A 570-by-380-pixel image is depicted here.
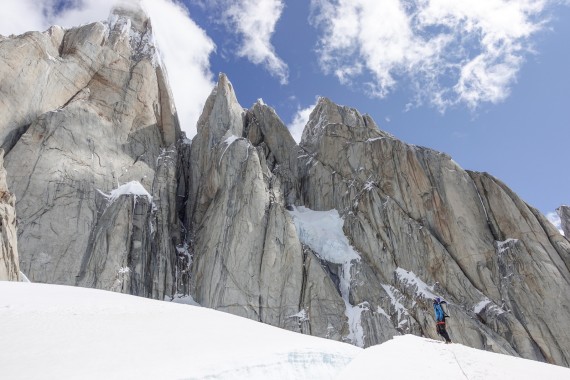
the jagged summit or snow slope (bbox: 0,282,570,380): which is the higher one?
the jagged summit

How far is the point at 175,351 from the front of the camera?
9.83 meters

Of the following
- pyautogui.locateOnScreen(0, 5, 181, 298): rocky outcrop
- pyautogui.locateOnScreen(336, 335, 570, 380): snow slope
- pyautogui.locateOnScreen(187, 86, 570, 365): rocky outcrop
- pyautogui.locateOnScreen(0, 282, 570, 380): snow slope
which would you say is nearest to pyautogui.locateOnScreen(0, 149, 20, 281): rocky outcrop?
pyautogui.locateOnScreen(0, 282, 570, 380): snow slope

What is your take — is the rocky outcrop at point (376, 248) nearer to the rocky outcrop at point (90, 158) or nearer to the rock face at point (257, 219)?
the rock face at point (257, 219)

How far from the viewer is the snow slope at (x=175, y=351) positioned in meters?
8.47

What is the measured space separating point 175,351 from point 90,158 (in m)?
39.3

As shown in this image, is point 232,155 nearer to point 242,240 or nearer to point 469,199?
point 242,240

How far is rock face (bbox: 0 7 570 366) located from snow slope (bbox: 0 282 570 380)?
979 inches

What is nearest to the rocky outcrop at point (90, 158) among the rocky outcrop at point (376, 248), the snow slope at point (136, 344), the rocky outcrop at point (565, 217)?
the rocky outcrop at point (376, 248)

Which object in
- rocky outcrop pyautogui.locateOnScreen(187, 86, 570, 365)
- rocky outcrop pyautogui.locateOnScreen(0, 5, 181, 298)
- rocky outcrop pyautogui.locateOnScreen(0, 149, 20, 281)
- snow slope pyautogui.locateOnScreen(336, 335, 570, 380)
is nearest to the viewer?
snow slope pyautogui.locateOnScreen(336, 335, 570, 380)

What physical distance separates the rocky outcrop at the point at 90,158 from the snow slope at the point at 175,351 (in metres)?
25.6

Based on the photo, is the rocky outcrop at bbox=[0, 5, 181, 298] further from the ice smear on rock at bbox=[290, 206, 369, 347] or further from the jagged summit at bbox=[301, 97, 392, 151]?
the jagged summit at bbox=[301, 97, 392, 151]

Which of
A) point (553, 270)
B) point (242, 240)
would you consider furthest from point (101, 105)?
point (553, 270)

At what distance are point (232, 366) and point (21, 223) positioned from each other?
3597 centimetres

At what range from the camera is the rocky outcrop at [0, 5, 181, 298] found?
3819 centimetres
